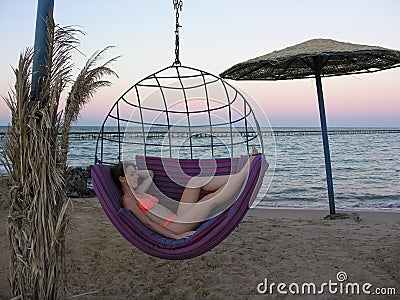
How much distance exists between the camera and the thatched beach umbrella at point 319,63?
11.3ft

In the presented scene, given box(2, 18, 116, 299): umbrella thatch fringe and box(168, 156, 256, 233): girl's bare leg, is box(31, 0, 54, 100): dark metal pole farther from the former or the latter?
box(168, 156, 256, 233): girl's bare leg

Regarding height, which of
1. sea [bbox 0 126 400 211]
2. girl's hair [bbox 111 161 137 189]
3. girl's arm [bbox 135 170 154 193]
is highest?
girl's hair [bbox 111 161 137 189]

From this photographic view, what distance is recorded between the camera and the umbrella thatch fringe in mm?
1690

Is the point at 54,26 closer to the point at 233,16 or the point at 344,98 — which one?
the point at 233,16

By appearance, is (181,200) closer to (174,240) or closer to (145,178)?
(145,178)

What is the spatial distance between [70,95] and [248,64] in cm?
219

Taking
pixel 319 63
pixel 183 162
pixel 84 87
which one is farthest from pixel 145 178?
pixel 319 63

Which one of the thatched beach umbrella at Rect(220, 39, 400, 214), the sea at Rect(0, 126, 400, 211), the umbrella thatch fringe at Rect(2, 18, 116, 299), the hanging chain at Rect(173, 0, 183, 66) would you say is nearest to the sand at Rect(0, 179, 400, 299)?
the umbrella thatch fringe at Rect(2, 18, 116, 299)

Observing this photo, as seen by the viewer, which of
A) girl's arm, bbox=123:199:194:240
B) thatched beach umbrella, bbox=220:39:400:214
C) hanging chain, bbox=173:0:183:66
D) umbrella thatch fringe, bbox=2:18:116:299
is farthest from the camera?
thatched beach umbrella, bbox=220:39:400:214

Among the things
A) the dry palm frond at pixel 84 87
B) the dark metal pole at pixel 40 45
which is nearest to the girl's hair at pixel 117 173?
the dry palm frond at pixel 84 87

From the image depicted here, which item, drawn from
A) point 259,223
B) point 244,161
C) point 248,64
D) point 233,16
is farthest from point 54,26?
point 233,16

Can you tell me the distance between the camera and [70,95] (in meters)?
1.80

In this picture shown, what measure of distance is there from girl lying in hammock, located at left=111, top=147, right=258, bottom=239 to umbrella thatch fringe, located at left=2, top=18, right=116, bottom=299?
2.56 feet

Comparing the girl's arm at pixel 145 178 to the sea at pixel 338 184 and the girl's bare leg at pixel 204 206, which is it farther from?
the sea at pixel 338 184
